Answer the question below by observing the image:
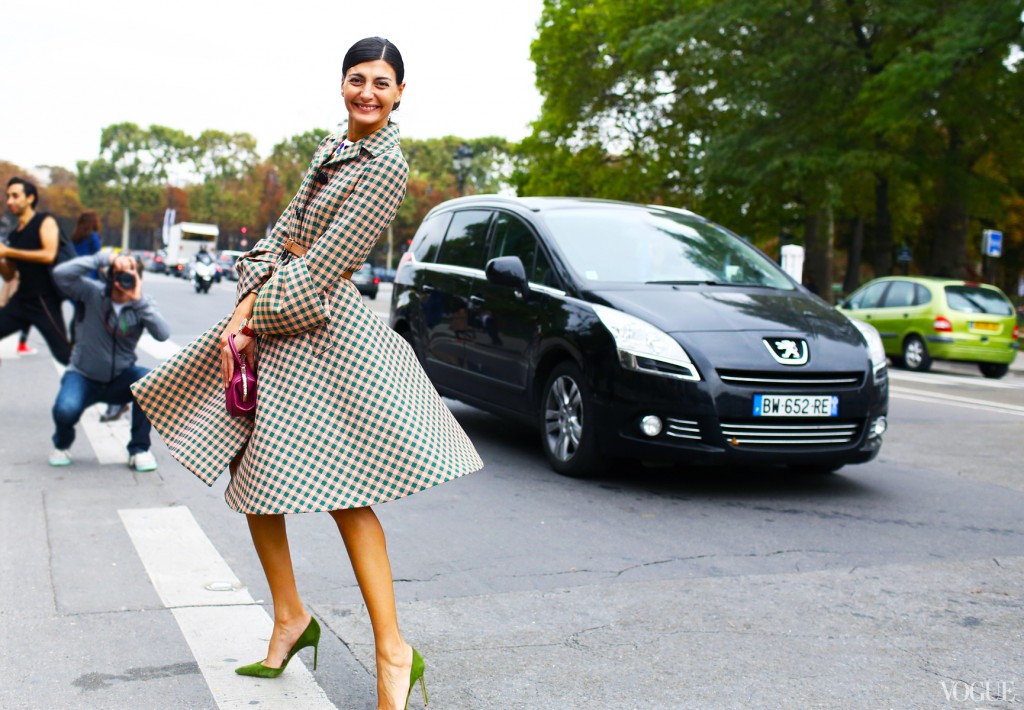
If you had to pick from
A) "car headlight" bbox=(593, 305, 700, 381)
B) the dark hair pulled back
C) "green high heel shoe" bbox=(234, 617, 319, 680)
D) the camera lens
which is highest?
the dark hair pulled back

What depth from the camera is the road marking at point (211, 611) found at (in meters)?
3.35

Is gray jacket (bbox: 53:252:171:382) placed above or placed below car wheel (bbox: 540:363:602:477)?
above

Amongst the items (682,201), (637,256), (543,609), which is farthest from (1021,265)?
(543,609)

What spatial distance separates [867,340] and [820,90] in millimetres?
22210

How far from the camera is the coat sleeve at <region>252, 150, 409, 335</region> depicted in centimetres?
296

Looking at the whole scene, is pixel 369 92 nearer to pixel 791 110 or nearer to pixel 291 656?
pixel 291 656

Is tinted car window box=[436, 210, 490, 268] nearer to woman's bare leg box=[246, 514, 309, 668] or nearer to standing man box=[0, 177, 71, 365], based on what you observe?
standing man box=[0, 177, 71, 365]

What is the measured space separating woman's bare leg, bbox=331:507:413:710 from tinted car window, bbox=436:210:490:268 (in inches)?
203

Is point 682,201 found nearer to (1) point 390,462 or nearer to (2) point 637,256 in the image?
(2) point 637,256

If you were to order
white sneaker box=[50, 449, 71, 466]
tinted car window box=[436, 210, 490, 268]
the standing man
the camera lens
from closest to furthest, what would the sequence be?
the camera lens
white sneaker box=[50, 449, 71, 466]
tinted car window box=[436, 210, 490, 268]
the standing man

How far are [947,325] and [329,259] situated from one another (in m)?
17.0

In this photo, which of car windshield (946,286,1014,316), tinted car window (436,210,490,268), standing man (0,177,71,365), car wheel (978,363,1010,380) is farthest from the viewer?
car wheel (978,363,1010,380)

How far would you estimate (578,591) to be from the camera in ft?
Result: 14.8

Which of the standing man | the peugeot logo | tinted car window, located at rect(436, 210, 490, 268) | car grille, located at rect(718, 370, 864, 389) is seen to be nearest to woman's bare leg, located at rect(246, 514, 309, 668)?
car grille, located at rect(718, 370, 864, 389)
